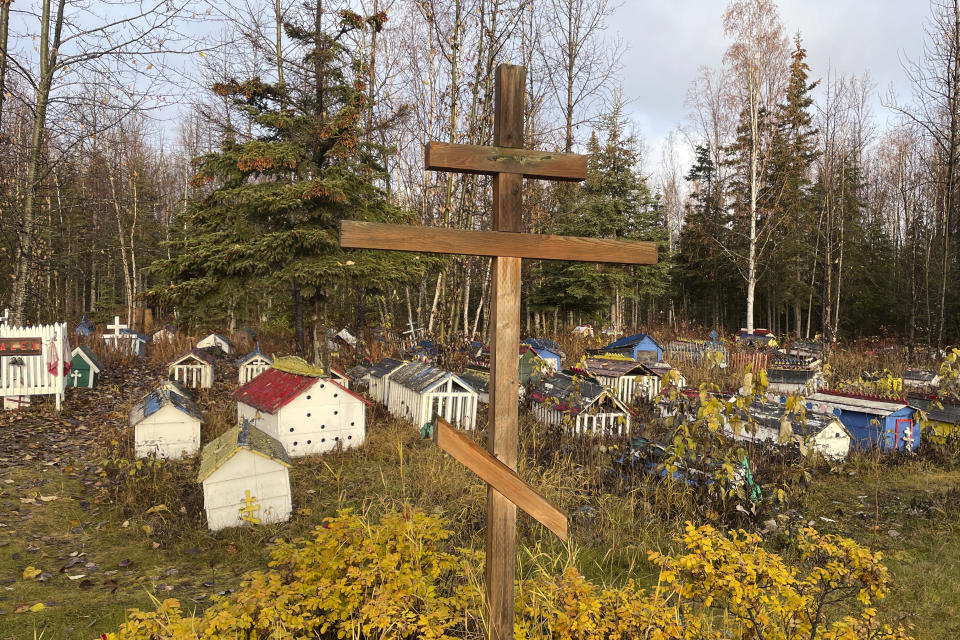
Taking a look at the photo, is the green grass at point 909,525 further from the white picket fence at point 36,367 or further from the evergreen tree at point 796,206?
the evergreen tree at point 796,206

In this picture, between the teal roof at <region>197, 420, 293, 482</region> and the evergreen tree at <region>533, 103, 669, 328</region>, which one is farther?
the evergreen tree at <region>533, 103, 669, 328</region>

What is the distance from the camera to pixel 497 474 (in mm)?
2574

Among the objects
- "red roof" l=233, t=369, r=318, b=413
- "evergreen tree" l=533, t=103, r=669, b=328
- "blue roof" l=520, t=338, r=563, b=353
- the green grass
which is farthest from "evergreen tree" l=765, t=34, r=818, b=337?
"red roof" l=233, t=369, r=318, b=413

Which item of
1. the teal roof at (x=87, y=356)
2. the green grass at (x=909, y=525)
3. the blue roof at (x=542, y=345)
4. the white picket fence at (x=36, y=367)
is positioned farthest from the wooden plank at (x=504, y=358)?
the teal roof at (x=87, y=356)

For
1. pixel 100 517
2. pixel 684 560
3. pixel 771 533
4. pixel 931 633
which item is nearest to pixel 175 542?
pixel 100 517

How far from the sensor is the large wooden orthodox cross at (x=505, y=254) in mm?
2566

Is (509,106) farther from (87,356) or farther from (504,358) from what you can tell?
(87,356)

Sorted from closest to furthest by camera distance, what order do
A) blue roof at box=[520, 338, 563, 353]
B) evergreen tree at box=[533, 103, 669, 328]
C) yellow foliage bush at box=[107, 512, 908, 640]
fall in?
yellow foliage bush at box=[107, 512, 908, 640] → blue roof at box=[520, 338, 563, 353] → evergreen tree at box=[533, 103, 669, 328]

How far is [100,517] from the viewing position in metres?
5.46

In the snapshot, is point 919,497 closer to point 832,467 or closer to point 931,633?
point 832,467

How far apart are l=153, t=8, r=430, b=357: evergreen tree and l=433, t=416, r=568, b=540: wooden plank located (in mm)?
6957

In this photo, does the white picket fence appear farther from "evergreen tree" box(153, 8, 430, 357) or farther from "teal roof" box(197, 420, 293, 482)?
"teal roof" box(197, 420, 293, 482)

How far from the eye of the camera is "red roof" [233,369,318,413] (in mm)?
7168

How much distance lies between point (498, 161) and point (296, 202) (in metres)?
7.20
